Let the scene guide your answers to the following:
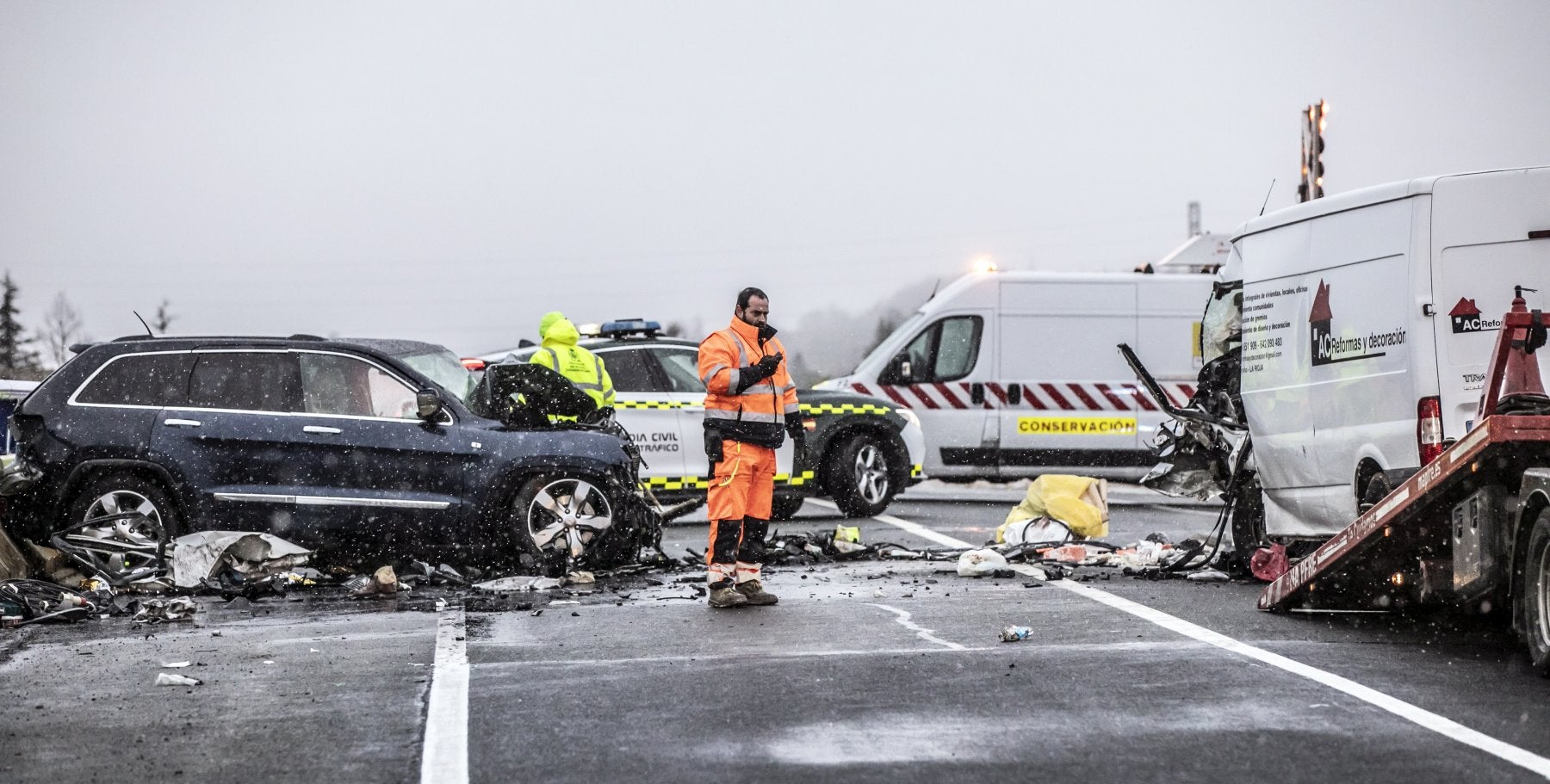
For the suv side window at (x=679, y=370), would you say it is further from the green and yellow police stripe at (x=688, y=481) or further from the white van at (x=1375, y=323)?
the white van at (x=1375, y=323)

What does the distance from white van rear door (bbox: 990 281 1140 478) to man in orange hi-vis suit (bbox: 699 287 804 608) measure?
8921 millimetres

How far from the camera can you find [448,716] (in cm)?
631

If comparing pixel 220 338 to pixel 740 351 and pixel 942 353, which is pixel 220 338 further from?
pixel 942 353

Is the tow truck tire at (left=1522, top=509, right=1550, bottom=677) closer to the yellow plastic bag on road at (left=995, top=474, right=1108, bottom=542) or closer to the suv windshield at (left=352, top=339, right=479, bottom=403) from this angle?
the yellow plastic bag on road at (left=995, top=474, right=1108, bottom=542)

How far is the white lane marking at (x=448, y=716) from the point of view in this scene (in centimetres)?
541

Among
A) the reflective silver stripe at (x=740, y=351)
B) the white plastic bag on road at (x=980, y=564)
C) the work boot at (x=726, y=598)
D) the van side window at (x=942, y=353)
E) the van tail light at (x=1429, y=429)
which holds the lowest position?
the work boot at (x=726, y=598)

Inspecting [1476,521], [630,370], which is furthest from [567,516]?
[1476,521]

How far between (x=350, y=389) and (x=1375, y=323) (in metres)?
6.27

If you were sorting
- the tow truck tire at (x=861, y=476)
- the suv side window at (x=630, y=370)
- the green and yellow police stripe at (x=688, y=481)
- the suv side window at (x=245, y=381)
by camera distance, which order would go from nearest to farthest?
the suv side window at (x=245, y=381), the green and yellow police stripe at (x=688, y=481), the suv side window at (x=630, y=370), the tow truck tire at (x=861, y=476)

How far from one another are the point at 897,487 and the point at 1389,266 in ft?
25.0

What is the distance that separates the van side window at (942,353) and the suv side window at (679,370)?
354 centimetres

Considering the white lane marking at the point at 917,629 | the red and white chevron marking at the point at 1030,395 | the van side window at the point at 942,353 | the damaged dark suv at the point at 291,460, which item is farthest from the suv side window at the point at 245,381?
the van side window at the point at 942,353

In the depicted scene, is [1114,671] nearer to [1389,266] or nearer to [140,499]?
[1389,266]

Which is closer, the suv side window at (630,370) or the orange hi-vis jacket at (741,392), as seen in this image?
the orange hi-vis jacket at (741,392)
